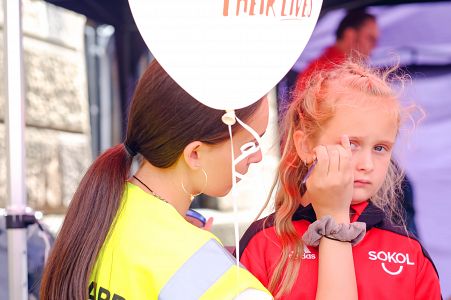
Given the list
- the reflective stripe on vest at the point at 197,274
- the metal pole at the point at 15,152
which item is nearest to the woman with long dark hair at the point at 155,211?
the reflective stripe on vest at the point at 197,274

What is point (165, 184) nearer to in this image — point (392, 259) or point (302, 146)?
point (302, 146)

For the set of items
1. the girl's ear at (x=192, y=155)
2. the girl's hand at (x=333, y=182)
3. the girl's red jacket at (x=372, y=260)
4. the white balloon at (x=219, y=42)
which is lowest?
the girl's red jacket at (x=372, y=260)

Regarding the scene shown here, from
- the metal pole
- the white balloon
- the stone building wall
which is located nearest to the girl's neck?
the white balloon

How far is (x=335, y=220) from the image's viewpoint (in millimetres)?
1524

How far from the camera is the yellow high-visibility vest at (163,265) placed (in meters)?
1.21

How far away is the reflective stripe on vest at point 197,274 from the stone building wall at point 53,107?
228cm

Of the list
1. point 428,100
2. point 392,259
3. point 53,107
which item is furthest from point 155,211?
point 428,100

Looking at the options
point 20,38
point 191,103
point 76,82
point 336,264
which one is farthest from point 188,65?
point 76,82

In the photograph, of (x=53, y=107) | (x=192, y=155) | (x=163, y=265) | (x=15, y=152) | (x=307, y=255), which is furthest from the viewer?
(x=53, y=107)

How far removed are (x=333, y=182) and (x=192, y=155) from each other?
12.7 inches

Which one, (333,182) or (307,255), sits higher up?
(333,182)

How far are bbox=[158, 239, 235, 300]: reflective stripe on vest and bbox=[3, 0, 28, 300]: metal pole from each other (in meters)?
1.09

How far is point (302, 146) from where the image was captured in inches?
67.2

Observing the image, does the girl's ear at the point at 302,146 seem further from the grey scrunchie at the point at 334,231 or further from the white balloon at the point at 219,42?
the white balloon at the point at 219,42
